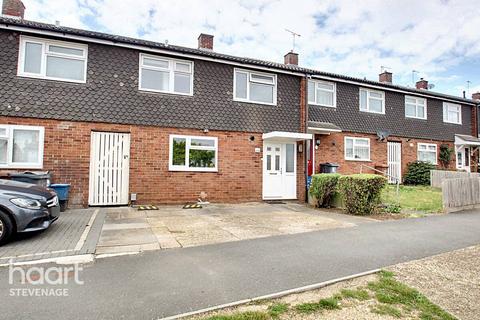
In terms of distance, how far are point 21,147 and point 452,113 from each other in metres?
21.4

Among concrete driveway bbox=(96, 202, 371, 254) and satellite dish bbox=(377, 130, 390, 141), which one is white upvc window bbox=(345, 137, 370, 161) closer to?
satellite dish bbox=(377, 130, 390, 141)

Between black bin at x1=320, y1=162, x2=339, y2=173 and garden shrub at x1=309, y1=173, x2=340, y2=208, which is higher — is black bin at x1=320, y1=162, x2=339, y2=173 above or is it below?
above

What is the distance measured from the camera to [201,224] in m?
7.21

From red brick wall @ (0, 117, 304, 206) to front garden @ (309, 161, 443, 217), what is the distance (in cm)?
199

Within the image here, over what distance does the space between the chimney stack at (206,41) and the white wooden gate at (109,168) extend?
5.59m

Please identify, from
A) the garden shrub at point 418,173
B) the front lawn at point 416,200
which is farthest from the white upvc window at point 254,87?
the garden shrub at point 418,173

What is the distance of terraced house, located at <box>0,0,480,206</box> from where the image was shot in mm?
8938

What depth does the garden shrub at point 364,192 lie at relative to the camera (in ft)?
28.8

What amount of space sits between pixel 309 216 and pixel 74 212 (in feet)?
22.0

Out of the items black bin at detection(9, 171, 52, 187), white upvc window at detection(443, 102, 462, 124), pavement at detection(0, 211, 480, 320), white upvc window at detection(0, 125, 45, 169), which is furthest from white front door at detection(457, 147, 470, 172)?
white upvc window at detection(0, 125, 45, 169)

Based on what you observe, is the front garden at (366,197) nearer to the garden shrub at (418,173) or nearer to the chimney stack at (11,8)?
the garden shrub at (418,173)

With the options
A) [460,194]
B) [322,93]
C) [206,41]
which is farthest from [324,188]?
[206,41]

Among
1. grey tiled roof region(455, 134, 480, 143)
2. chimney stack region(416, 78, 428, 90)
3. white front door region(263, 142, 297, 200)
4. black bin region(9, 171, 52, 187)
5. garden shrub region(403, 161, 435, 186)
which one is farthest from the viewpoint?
chimney stack region(416, 78, 428, 90)

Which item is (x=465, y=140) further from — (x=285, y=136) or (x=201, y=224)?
(x=201, y=224)
